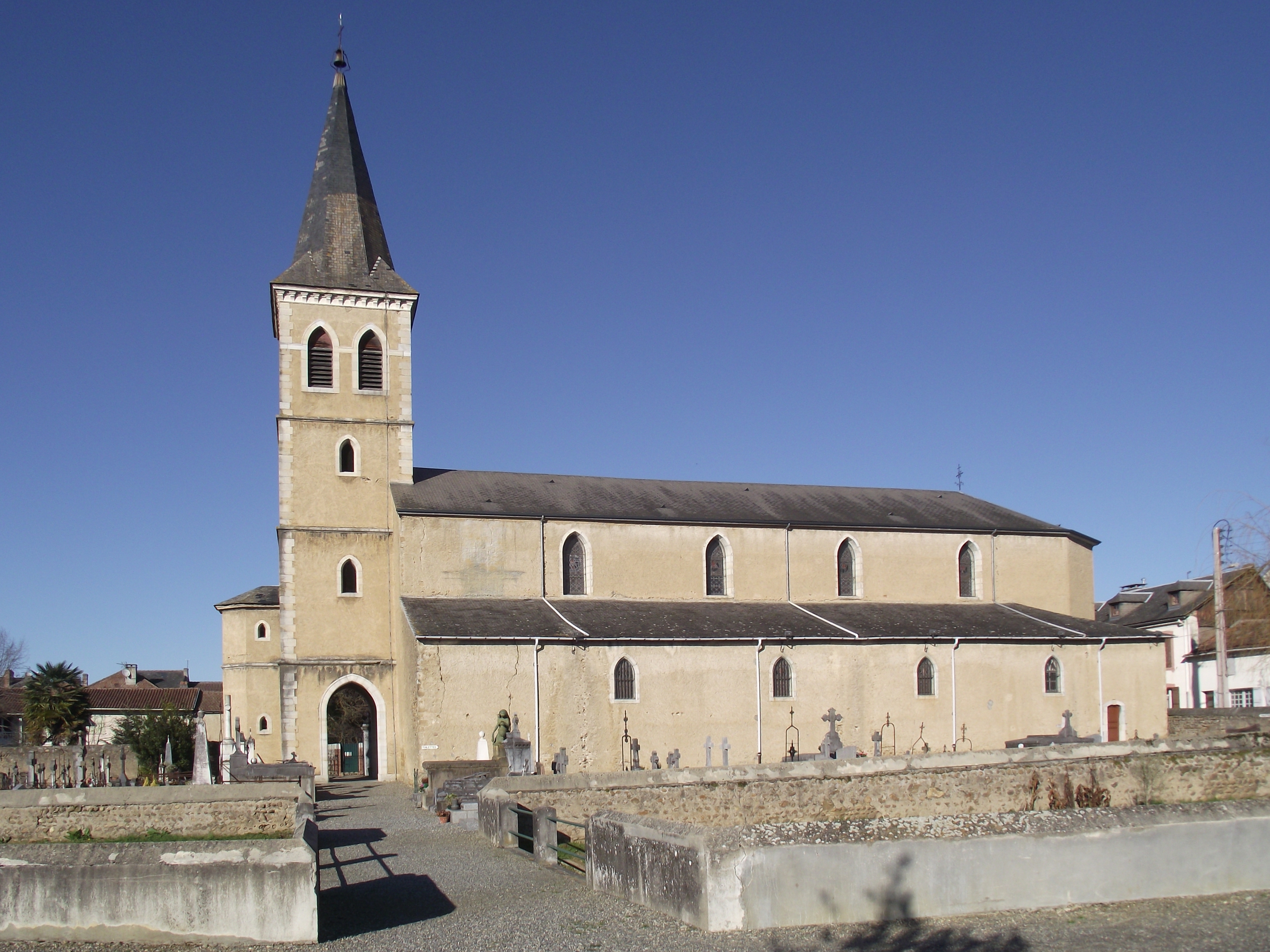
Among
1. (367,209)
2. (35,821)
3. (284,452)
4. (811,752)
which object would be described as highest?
(367,209)

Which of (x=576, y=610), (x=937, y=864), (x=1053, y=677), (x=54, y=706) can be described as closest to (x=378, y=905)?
(x=937, y=864)

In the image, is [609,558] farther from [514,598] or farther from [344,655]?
[344,655]

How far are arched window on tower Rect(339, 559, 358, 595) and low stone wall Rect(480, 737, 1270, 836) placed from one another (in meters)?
16.0

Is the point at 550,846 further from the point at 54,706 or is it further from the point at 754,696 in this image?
the point at 54,706

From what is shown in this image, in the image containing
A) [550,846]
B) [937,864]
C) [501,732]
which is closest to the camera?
[937,864]

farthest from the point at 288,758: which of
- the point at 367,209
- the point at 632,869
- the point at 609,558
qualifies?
the point at 632,869

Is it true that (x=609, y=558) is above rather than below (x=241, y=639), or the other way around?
above

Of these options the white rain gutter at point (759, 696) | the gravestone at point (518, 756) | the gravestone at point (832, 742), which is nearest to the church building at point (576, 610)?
the white rain gutter at point (759, 696)

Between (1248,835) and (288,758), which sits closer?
(1248,835)

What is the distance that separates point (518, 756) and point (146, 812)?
9.15m

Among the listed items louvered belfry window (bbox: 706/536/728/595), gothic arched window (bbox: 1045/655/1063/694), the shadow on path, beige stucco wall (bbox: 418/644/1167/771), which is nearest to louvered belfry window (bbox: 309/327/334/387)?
beige stucco wall (bbox: 418/644/1167/771)

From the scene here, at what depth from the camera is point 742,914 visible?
9.07 m

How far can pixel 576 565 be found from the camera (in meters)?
33.3

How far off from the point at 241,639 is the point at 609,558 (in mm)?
13203
